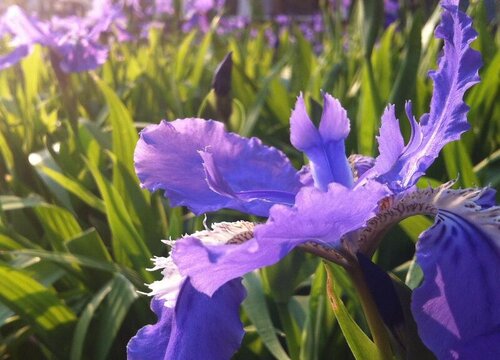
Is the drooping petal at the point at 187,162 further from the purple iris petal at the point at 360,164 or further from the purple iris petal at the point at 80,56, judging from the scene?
the purple iris petal at the point at 80,56

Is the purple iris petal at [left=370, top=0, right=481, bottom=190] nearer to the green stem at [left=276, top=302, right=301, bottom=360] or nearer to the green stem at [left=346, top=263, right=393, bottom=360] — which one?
the green stem at [left=346, top=263, right=393, bottom=360]

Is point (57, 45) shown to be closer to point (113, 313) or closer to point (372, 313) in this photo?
point (113, 313)

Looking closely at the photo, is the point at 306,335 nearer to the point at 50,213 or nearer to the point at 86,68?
the point at 50,213

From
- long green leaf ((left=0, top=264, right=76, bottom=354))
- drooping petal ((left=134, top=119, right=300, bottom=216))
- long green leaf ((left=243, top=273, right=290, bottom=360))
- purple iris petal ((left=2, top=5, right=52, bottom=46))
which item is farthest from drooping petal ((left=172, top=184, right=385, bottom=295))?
purple iris petal ((left=2, top=5, right=52, bottom=46))

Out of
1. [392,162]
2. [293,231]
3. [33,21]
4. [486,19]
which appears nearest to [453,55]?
[392,162]

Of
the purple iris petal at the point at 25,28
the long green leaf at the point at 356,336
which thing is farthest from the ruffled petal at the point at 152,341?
the purple iris petal at the point at 25,28

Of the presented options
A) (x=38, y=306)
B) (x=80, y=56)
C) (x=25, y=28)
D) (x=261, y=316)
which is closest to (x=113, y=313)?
(x=38, y=306)
